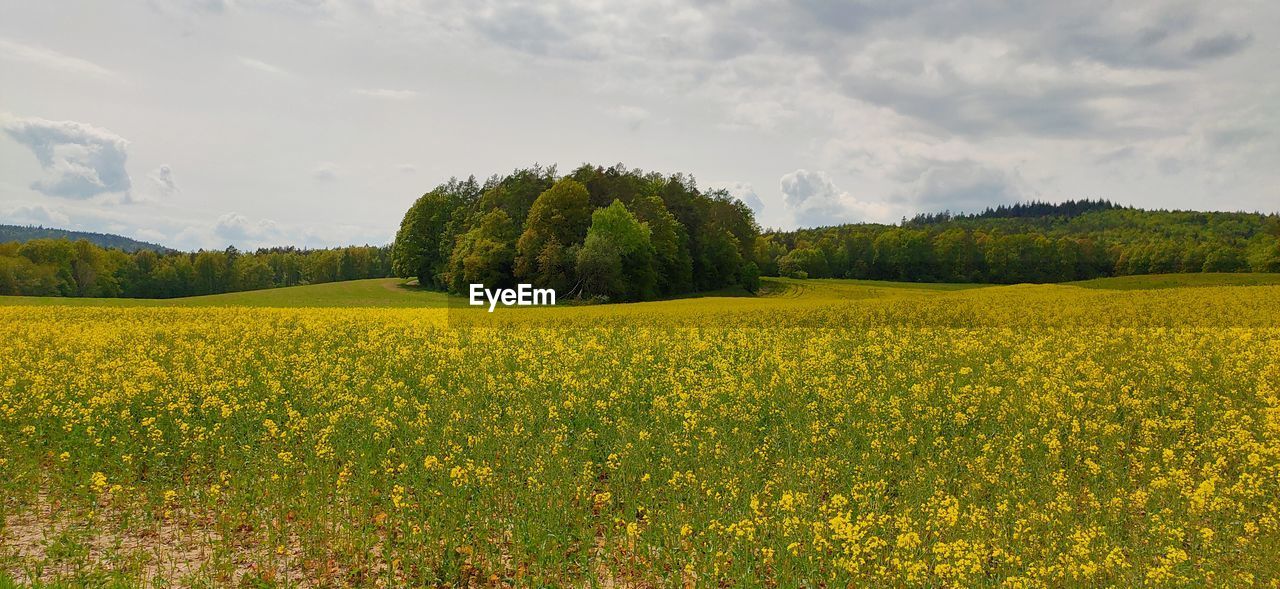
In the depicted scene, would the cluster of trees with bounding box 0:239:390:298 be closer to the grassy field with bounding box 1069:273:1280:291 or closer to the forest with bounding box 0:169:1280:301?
the forest with bounding box 0:169:1280:301

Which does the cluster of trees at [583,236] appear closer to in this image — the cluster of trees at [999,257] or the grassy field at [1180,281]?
the cluster of trees at [999,257]

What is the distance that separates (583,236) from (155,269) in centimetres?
8530

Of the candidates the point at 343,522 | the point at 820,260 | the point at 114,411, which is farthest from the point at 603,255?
the point at 820,260

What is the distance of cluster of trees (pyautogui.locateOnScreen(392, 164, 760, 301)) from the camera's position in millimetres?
53031

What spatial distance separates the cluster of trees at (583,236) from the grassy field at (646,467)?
3736 cm

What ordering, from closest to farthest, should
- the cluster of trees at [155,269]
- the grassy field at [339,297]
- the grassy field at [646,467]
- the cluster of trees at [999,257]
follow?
the grassy field at [646,467] < the grassy field at [339,297] < the cluster of trees at [155,269] < the cluster of trees at [999,257]

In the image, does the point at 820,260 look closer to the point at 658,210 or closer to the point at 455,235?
the point at 658,210

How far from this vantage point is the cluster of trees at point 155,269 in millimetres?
74875

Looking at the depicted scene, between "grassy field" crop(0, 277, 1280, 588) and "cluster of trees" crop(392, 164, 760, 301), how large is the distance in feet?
123

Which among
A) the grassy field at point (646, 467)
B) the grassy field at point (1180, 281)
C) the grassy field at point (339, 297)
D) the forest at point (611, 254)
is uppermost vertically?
the forest at point (611, 254)

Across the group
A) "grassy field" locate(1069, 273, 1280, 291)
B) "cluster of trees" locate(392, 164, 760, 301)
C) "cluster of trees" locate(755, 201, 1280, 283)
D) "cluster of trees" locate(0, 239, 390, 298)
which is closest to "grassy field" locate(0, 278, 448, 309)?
"cluster of trees" locate(392, 164, 760, 301)

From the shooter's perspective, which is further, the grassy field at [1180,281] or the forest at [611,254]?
the forest at [611,254]

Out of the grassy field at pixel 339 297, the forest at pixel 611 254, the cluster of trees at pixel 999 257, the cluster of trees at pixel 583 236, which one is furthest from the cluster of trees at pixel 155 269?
the cluster of trees at pixel 999 257

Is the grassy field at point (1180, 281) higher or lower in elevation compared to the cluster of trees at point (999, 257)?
lower
